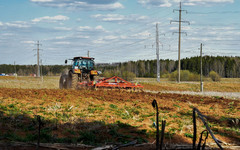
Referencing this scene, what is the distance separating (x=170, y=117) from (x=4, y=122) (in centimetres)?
529

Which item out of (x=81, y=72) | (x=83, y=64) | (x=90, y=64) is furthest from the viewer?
(x=90, y=64)

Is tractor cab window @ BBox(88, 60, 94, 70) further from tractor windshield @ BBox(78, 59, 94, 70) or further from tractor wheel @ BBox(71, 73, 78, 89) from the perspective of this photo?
tractor wheel @ BBox(71, 73, 78, 89)

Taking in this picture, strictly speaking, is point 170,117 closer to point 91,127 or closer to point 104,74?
point 91,127

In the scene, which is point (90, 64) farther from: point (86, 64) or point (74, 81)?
→ point (74, 81)

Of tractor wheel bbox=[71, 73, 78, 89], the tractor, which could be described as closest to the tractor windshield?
the tractor

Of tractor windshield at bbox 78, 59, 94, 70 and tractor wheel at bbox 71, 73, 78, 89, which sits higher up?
tractor windshield at bbox 78, 59, 94, 70

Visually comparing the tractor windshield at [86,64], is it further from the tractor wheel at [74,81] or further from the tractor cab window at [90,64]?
the tractor wheel at [74,81]

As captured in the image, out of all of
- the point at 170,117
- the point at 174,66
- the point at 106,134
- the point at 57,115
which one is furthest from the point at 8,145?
the point at 174,66

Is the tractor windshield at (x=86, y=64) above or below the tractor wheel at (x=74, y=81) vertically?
above

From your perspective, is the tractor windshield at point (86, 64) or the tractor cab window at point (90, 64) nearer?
the tractor windshield at point (86, 64)

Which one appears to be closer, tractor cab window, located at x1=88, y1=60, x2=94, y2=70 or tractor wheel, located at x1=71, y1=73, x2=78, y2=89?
tractor wheel, located at x1=71, y1=73, x2=78, y2=89

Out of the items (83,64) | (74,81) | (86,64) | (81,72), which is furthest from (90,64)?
(74,81)

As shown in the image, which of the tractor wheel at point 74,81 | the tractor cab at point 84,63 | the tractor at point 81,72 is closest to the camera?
the tractor wheel at point 74,81

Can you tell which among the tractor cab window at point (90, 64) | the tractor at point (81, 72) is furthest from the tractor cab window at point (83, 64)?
the tractor cab window at point (90, 64)
